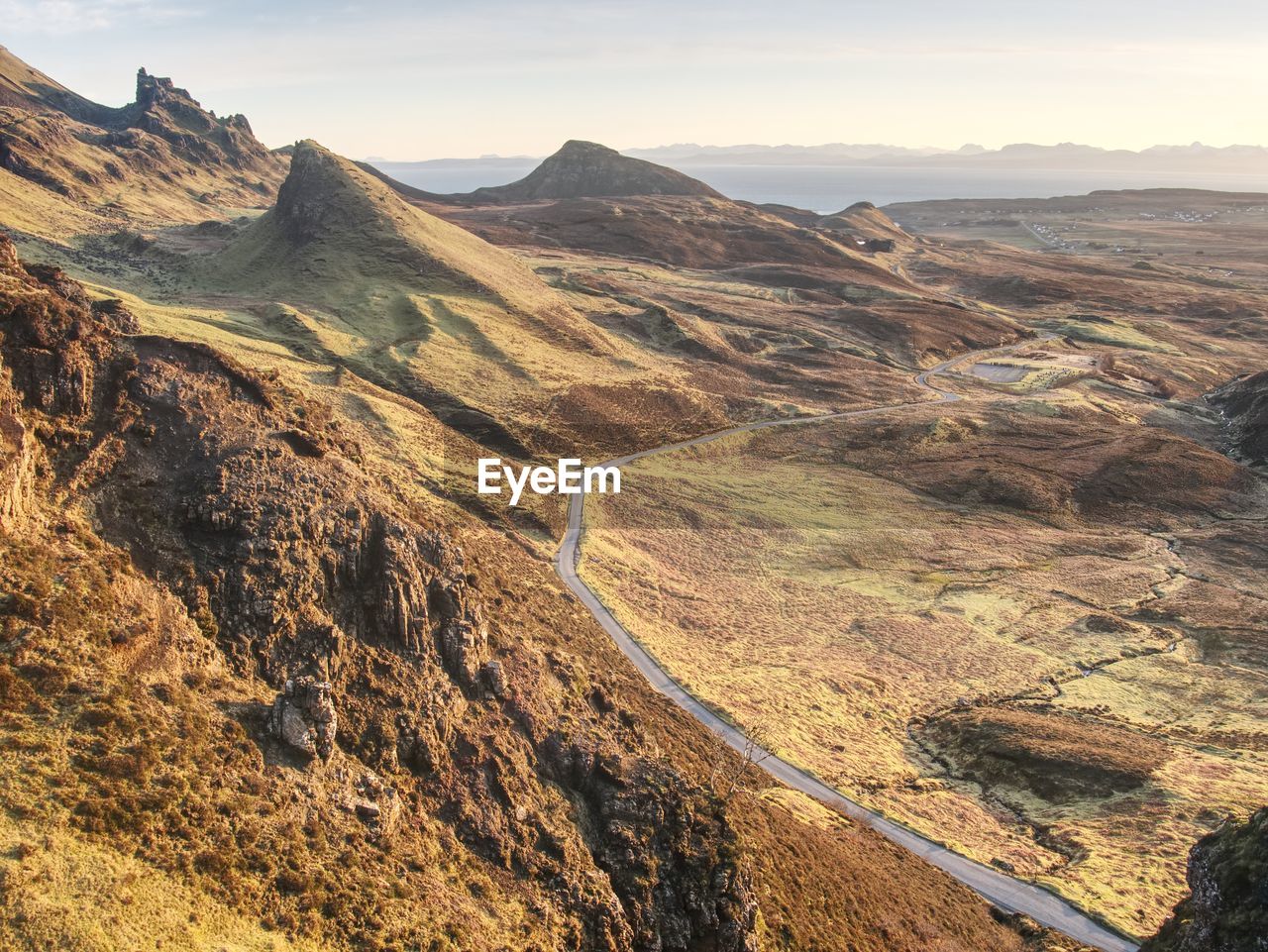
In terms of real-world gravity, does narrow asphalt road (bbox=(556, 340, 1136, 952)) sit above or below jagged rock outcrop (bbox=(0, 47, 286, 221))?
below

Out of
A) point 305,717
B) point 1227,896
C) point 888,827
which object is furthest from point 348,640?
point 1227,896

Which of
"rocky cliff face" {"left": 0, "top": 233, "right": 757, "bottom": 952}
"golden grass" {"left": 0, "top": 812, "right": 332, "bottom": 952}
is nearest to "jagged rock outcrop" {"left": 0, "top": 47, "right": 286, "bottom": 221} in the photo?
"rocky cliff face" {"left": 0, "top": 233, "right": 757, "bottom": 952}

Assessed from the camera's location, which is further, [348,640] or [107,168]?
[107,168]

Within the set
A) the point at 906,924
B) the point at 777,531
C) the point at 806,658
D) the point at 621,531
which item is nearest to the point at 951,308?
the point at 777,531

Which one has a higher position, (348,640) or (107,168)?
(107,168)

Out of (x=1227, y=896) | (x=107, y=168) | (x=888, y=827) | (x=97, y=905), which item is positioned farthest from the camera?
(x=107, y=168)

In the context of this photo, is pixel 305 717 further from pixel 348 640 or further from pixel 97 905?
pixel 97 905

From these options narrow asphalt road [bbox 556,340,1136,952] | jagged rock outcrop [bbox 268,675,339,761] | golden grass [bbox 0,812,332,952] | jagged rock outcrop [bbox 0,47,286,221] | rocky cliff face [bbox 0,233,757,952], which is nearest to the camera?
golden grass [bbox 0,812,332,952]

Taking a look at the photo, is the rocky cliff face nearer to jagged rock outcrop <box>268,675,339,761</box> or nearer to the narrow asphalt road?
jagged rock outcrop <box>268,675,339,761</box>
